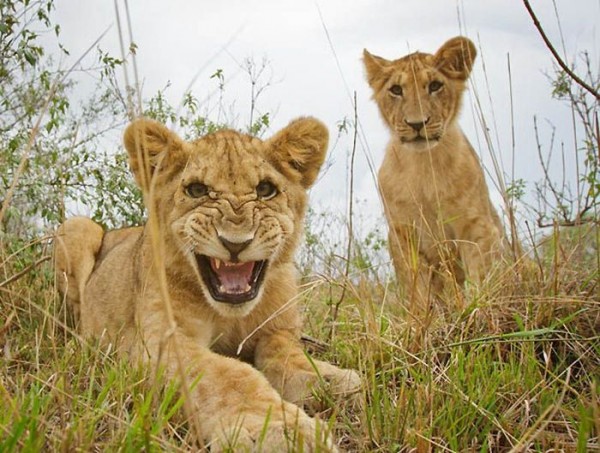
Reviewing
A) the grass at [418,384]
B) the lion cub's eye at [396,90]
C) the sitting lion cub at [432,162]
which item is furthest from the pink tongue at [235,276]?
the lion cub's eye at [396,90]

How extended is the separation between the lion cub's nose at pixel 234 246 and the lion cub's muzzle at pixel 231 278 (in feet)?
0.54

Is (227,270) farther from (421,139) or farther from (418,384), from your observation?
(421,139)

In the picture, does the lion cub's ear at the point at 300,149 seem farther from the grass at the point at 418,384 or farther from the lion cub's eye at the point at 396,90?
the lion cub's eye at the point at 396,90

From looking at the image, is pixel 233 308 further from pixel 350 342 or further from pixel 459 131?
pixel 459 131

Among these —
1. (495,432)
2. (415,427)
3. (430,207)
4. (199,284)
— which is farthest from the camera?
(430,207)

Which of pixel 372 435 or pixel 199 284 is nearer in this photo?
pixel 372 435

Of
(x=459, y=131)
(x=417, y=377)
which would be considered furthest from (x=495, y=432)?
(x=459, y=131)

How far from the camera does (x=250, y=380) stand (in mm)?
2516

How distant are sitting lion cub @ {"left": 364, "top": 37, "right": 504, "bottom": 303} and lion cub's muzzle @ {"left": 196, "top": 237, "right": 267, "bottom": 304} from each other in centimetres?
255

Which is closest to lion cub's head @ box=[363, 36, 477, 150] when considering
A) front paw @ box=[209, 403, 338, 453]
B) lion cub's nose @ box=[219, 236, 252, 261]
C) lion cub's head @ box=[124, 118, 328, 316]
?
lion cub's head @ box=[124, 118, 328, 316]

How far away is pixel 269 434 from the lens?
82.8 inches

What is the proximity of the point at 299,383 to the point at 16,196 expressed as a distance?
106 inches

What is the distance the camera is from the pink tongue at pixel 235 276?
9.89 ft

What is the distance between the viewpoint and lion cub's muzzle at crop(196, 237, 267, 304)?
299cm
